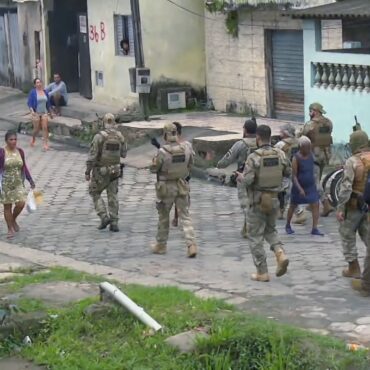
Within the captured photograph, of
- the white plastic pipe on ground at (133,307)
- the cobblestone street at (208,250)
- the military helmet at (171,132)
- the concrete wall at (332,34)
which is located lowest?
the cobblestone street at (208,250)

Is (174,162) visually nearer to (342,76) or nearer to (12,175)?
(12,175)

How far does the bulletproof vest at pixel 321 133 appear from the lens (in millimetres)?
14281

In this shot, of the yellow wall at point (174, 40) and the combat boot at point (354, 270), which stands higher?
the yellow wall at point (174, 40)

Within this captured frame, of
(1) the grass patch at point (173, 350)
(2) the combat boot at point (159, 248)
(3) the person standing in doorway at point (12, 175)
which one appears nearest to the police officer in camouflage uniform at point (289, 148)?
(2) the combat boot at point (159, 248)

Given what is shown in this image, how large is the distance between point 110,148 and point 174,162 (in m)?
A: 1.90

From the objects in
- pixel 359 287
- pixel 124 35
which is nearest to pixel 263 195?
pixel 359 287

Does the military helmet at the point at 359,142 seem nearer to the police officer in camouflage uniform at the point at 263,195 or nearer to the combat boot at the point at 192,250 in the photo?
the police officer in camouflage uniform at the point at 263,195

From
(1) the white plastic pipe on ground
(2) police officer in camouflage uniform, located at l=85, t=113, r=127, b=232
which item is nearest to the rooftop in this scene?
(2) police officer in camouflage uniform, located at l=85, t=113, r=127, b=232

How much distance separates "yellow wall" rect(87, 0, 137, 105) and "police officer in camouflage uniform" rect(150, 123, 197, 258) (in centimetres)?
1373

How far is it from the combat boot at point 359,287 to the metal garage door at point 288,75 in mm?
11755

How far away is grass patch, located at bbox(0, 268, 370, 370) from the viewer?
7.77 m

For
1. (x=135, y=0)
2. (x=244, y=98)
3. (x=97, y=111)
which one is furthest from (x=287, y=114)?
(x=97, y=111)

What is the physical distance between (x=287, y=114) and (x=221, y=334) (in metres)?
14.6

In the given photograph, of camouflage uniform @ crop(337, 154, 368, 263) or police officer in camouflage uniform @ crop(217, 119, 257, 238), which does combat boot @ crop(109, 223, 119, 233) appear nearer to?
police officer in camouflage uniform @ crop(217, 119, 257, 238)
